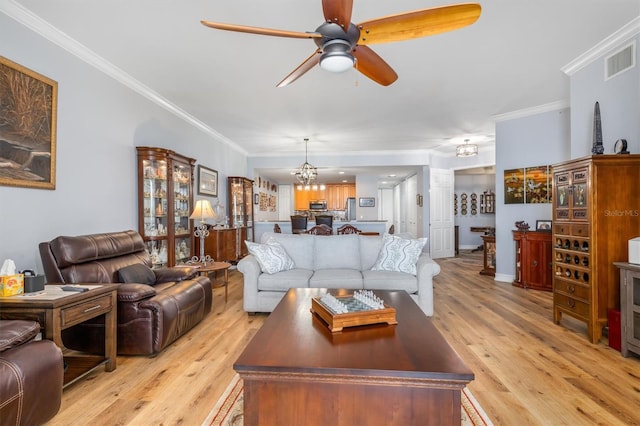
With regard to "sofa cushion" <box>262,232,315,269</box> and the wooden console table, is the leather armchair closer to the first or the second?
"sofa cushion" <box>262,232,315,269</box>

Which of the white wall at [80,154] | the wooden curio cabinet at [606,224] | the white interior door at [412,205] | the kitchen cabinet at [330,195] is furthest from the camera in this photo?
the kitchen cabinet at [330,195]

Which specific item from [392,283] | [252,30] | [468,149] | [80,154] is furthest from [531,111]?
[80,154]

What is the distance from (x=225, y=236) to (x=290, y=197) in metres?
6.69

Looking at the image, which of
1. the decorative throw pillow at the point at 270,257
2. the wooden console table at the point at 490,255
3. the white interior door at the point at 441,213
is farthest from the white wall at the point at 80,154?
the white interior door at the point at 441,213

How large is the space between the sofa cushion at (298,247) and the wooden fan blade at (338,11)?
272 cm

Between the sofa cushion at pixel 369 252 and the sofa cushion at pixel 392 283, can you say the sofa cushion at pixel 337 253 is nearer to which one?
the sofa cushion at pixel 369 252

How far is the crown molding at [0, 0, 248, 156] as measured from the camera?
Result: 245cm

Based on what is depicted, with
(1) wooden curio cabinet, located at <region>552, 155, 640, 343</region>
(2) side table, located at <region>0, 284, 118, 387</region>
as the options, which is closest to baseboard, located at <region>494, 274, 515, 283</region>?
(1) wooden curio cabinet, located at <region>552, 155, 640, 343</region>

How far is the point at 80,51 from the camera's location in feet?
9.93

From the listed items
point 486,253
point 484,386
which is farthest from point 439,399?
point 486,253

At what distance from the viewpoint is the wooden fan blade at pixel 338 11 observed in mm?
1644

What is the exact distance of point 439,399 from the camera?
1.33 metres

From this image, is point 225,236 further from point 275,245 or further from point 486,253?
point 486,253

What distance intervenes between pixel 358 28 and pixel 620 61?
9.46 feet
